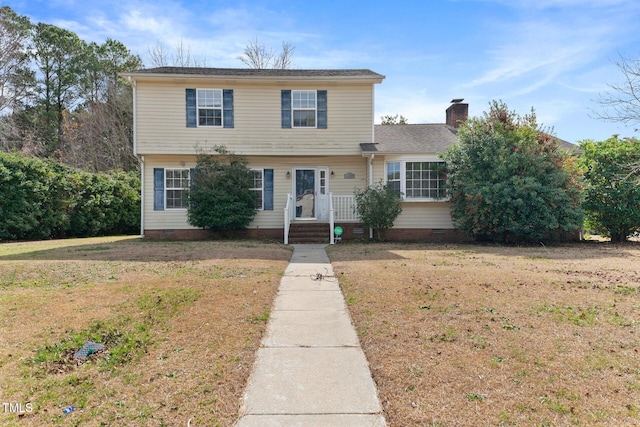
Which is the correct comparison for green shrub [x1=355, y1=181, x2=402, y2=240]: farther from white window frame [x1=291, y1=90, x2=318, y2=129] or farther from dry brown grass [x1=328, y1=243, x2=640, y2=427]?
Result: dry brown grass [x1=328, y1=243, x2=640, y2=427]

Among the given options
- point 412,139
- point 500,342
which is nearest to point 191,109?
point 412,139

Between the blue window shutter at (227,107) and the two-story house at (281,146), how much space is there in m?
0.04

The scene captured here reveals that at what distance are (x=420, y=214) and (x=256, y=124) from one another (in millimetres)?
7125

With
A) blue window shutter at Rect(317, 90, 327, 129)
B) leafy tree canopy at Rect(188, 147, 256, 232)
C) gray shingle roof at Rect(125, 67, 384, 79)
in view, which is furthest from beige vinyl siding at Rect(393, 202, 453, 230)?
leafy tree canopy at Rect(188, 147, 256, 232)

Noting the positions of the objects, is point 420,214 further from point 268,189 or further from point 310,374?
point 310,374

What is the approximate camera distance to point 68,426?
2.81m

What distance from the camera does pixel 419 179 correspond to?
15.6m

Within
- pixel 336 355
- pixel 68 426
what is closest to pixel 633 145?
pixel 336 355

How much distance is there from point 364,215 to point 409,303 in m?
8.47

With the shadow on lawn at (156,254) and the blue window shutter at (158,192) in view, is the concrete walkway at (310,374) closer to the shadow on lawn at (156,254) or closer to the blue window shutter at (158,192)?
the shadow on lawn at (156,254)

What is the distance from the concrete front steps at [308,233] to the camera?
571 inches

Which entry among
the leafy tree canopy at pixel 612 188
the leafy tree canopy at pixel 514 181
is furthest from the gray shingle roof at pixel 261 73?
the leafy tree canopy at pixel 612 188

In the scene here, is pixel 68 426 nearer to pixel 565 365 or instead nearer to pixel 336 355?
pixel 336 355

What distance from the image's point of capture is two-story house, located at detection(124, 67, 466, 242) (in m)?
15.1
